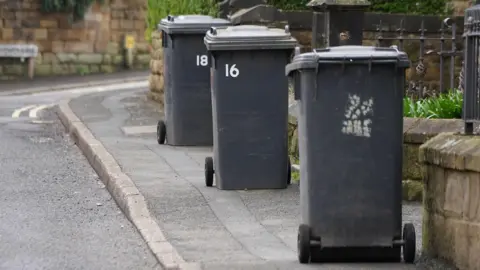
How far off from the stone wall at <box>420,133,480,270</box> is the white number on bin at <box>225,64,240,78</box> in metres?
2.97

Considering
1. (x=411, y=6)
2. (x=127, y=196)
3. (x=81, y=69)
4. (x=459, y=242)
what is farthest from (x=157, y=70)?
(x=459, y=242)

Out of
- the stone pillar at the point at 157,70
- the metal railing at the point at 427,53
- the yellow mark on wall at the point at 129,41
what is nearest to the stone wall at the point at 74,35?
the yellow mark on wall at the point at 129,41

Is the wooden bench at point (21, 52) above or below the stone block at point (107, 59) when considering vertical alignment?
above

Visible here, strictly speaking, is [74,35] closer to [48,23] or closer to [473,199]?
[48,23]

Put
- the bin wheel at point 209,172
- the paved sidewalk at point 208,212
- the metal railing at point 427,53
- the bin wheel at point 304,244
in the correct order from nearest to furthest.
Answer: the bin wheel at point 304,244 < the paved sidewalk at point 208,212 < the bin wheel at point 209,172 < the metal railing at point 427,53

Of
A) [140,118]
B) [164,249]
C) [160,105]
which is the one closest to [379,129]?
[164,249]

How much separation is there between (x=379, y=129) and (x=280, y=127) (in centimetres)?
298

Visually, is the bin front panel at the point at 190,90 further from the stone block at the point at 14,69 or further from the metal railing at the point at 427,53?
the stone block at the point at 14,69

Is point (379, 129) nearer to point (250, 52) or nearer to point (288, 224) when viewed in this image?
point (288, 224)

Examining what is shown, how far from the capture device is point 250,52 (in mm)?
10430

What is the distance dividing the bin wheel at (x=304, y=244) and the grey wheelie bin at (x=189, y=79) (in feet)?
19.5

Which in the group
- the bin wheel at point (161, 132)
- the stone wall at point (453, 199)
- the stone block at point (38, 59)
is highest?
the stone wall at point (453, 199)

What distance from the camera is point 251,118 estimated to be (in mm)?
10453

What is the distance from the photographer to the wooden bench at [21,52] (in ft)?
92.2
